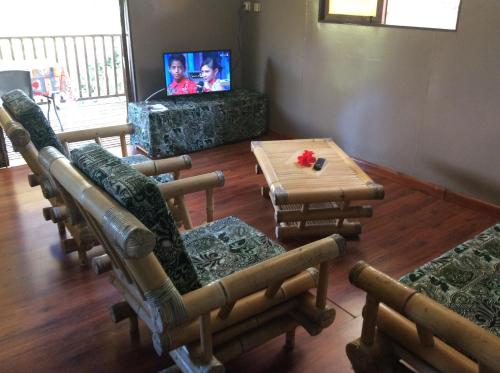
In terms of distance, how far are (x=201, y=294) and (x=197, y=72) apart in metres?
3.39

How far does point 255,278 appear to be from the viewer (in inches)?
56.3

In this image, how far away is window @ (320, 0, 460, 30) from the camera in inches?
128

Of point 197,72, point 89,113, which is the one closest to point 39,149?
point 197,72

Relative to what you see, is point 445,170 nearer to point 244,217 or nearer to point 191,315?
point 244,217

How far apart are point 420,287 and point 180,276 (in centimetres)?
90

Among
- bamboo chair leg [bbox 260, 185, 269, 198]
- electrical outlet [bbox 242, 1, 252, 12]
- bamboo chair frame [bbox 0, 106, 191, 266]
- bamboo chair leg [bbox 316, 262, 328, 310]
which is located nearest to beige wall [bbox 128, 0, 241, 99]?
electrical outlet [bbox 242, 1, 252, 12]

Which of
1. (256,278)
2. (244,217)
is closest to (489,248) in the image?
(256,278)

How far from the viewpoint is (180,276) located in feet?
4.67

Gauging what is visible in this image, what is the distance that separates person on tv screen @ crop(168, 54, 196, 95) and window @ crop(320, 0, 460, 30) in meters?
1.32

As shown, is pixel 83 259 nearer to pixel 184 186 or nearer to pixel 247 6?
pixel 184 186

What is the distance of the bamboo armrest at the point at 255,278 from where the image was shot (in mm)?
1343

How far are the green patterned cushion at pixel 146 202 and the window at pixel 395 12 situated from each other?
2634 mm

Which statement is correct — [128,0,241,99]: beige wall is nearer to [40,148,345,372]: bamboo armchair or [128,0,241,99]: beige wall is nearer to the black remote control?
the black remote control

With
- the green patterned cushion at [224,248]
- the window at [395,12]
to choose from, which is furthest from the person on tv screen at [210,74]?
the green patterned cushion at [224,248]
